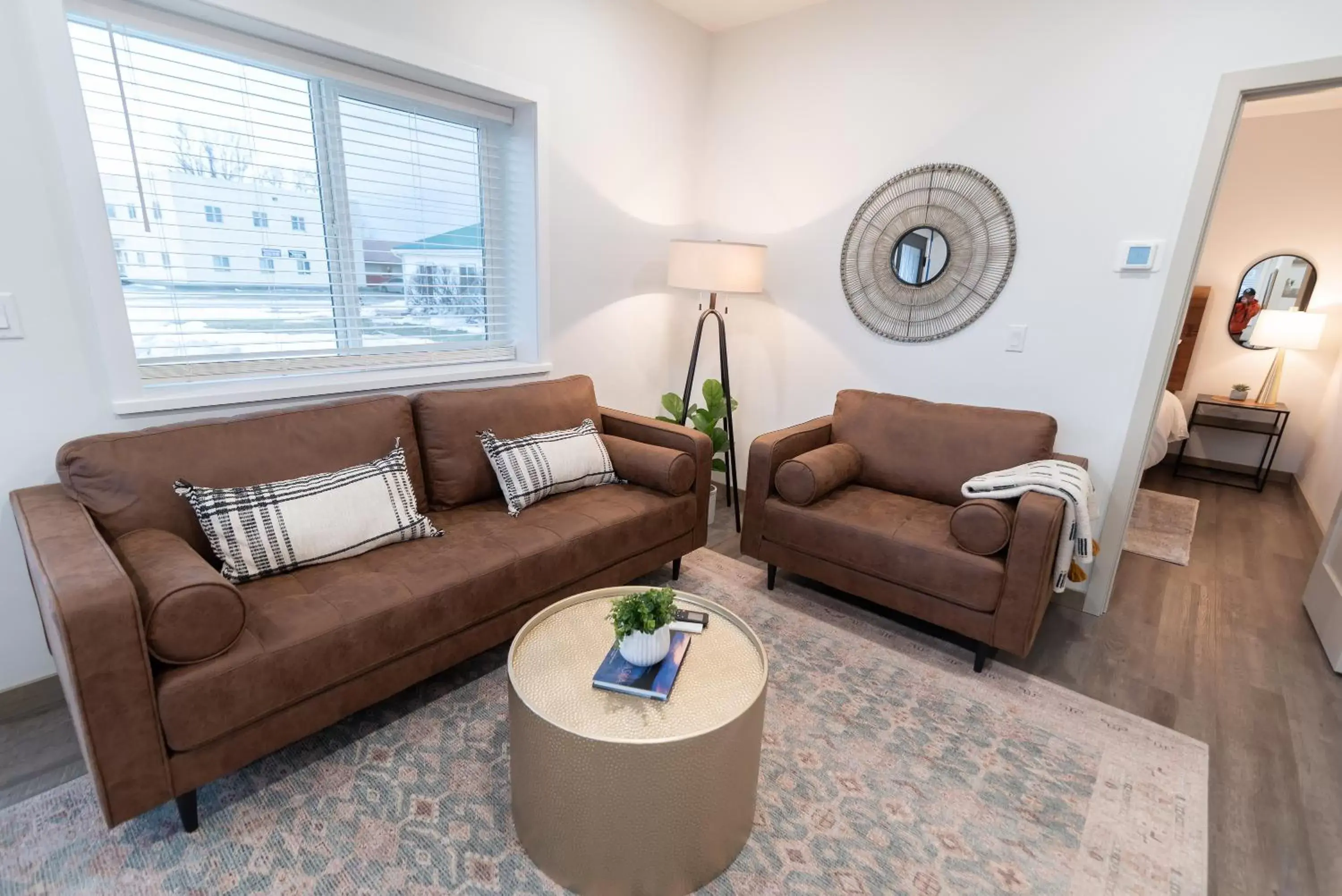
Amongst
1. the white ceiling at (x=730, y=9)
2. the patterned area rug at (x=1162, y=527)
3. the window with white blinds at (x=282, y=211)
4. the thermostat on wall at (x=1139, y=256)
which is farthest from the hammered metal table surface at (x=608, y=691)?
the white ceiling at (x=730, y=9)

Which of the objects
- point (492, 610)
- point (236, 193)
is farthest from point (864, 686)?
point (236, 193)

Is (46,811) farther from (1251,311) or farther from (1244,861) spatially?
(1251,311)

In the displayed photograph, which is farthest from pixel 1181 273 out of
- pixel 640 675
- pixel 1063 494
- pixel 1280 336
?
pixel 1280 336

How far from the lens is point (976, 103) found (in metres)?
2.75

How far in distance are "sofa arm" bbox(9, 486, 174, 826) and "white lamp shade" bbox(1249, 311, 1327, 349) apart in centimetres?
646

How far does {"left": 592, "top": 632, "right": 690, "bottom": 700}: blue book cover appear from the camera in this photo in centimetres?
140

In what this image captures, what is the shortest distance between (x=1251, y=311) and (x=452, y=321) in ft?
19.3

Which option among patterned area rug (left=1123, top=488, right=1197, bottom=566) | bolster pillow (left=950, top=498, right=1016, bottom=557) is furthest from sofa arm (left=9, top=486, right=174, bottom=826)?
patterned area rug (left=1123, top=488, right=1197, bottom=566)

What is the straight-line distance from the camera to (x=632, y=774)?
4.07ft

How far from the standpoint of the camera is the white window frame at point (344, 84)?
174cm

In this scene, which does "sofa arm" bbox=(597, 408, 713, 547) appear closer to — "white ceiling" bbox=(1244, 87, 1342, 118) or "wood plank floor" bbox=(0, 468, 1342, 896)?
"wood plank floor" bbox=(0, 468, 1342, 896)

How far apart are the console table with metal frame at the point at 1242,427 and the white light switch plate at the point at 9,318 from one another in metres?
6.73

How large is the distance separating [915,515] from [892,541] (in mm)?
276

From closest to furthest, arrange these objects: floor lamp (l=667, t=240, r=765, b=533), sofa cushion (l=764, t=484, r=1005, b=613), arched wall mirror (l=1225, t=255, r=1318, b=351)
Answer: sofa cushion (l=764, t=484, r=1005, b=613), floor lamp (l=667, t=240, r=765, b=533), arched wall mirror (l=1225, t=255, r=1318, b=351)
